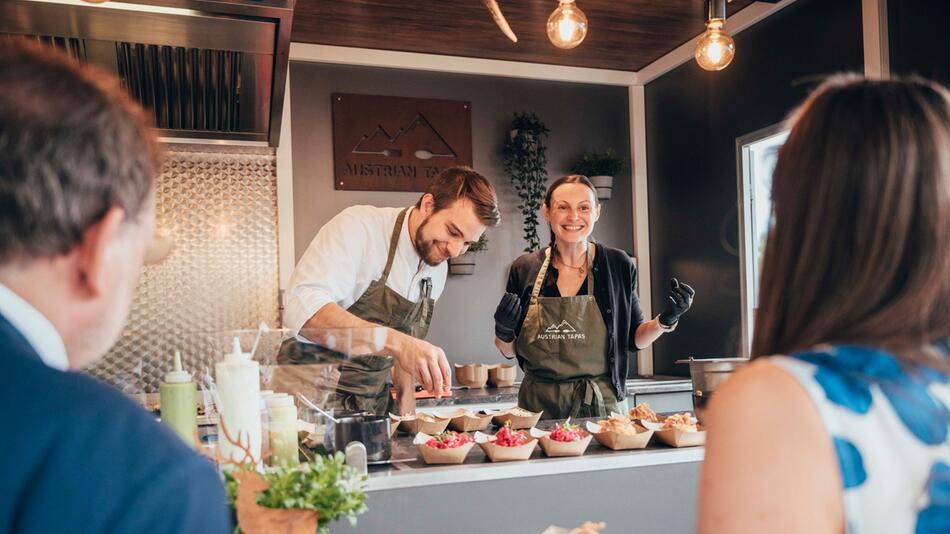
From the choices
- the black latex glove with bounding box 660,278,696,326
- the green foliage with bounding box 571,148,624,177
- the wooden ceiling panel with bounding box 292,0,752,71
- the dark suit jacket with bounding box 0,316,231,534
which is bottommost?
the dark suit jacket with bounding box 0,316,231,534

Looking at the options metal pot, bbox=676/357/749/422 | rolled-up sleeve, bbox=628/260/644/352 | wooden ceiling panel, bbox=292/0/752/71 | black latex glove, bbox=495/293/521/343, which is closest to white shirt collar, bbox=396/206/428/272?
black latex glove, bbox=495/293/521/343

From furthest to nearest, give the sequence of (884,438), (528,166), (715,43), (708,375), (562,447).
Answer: (528,166), (715,43), (708,375), (562,447), (884,438)

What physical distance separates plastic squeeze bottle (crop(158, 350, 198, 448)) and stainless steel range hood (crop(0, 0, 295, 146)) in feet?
3.91

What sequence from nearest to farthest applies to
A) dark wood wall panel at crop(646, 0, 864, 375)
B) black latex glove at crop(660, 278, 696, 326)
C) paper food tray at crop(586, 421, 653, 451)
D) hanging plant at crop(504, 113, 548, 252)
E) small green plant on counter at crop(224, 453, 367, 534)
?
small green plant on counter at crop(224, 453, 367, 534) < paper food tray at crop(586, 421, 653, 451) < black latex glove at crop(660, 278, 696, 326) < dark wood wall panel at crop(646, 0, 864, 375) < hanging plant at crop(504, 113, 548, 252)

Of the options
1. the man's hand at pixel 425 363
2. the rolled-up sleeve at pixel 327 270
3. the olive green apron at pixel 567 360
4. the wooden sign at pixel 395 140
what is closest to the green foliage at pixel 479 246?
the wooden sign at pixel 395 140

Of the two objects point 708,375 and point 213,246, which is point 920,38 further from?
point 213,246

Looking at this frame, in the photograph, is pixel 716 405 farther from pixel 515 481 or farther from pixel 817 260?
pixel 515 481

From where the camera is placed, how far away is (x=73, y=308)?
66 centimetres

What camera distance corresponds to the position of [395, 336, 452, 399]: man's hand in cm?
205

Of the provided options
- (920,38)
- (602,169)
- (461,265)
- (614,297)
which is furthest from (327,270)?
(602,169)

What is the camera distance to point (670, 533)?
194cm

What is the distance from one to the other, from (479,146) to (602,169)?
779mm

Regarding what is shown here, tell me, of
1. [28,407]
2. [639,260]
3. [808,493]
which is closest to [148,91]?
[28,407]

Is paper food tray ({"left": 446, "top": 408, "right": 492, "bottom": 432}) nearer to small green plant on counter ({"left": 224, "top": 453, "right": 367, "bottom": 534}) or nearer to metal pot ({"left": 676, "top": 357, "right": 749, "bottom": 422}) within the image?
metal pot ({"left": 676, "top": 357, "right": 749, "bottom": 422})
